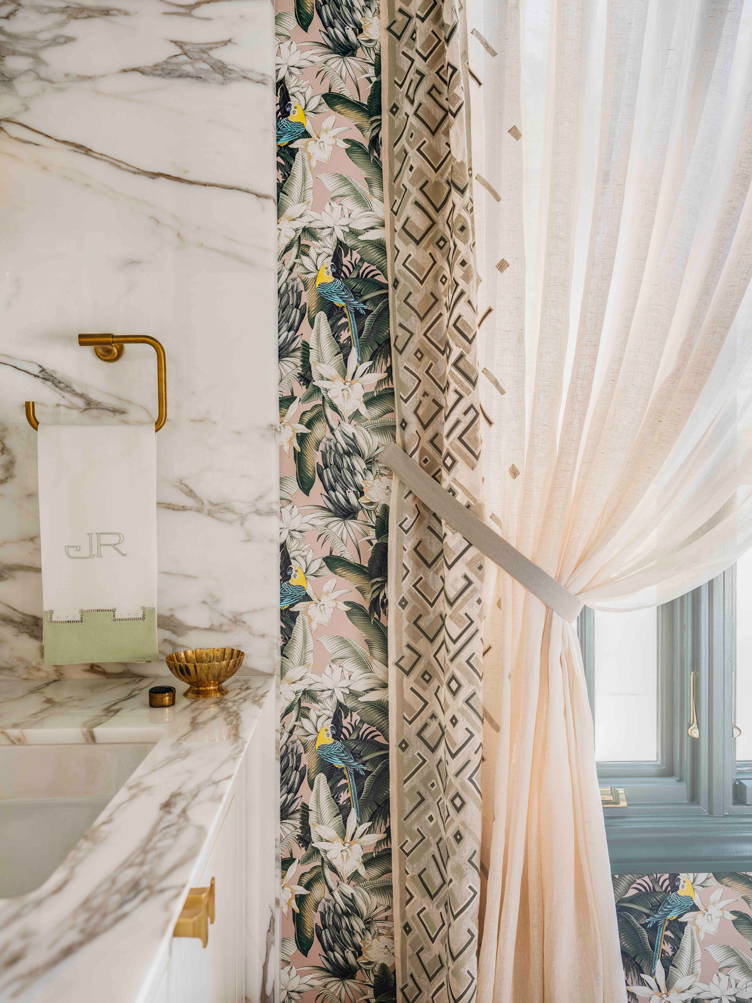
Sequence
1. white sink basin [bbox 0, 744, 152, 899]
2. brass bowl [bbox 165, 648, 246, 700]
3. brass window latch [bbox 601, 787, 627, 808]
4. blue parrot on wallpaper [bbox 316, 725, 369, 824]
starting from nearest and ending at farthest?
white sink basin [bbox 0, 744, 152, 899], brass bowl [bbox 165, 648, 246, 700], blue parrot on wallpaper [bbox 316, 725, 369, 824], brass window latch [bbox 601, 787, 627, 808]

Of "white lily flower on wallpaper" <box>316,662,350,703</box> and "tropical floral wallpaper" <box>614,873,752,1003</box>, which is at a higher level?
"white lily flower on wallpaper" <box>316,662,350,703</box>

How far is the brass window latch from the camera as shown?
4.42ft

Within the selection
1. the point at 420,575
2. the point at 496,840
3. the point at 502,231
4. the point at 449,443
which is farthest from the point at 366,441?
the point at 496,840

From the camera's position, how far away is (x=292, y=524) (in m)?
1.25

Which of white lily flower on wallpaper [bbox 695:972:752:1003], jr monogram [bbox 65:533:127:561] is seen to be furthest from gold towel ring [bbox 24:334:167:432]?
white lily flower on wallpaper [bbox 695:972:752:1003]

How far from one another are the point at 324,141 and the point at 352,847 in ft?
4.61

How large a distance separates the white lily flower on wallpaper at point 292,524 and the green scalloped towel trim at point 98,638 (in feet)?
0.95

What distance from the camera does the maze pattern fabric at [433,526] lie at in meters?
1.11

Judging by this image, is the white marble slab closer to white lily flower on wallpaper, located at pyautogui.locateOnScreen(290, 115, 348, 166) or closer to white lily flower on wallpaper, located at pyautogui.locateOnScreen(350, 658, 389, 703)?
white lily flower on wallpaper, located at pyautogui.locateOnScreen(350, 658, 389, 703)

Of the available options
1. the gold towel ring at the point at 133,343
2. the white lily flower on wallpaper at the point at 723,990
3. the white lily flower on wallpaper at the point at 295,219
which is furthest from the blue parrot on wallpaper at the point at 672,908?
the white lily flower on wallpaper at the point at 295,219

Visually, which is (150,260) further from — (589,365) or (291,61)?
(589,365)

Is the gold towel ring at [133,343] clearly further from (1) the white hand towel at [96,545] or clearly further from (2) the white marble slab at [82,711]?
(2) the white marble slab at [82,711]

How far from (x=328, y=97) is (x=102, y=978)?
138 centimetres

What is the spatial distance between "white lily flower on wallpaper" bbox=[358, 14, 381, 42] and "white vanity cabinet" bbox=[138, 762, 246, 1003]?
1.37 metres
